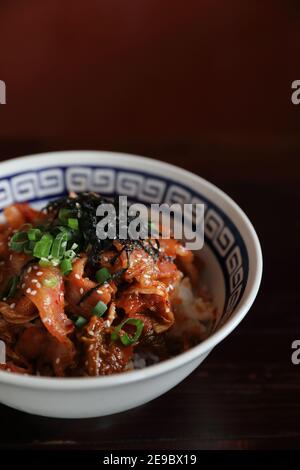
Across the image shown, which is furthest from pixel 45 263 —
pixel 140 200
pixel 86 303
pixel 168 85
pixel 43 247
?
pixel 168 85

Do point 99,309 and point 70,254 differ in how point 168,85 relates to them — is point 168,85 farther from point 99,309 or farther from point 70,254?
point 99,309

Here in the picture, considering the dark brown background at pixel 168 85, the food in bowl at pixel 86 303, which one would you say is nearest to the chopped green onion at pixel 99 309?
the food in bowl at pixel 86 303

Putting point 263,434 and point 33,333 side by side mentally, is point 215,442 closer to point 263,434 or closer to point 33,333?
point 263,434

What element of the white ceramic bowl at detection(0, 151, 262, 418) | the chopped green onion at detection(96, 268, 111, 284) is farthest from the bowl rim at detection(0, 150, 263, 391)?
the chopped green onion at detection(96, 268, 111, 284)

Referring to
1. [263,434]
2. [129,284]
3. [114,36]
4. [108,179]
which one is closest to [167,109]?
[114,36]

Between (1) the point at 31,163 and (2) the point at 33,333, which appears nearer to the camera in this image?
(2) the point at 33,333

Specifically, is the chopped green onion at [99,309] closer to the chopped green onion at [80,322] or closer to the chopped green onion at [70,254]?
the chopped green onion at [80,322]

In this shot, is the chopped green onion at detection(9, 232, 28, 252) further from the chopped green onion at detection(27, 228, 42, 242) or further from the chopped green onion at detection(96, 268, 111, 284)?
the chopped green onion at detection(96, 268, 111, 284)

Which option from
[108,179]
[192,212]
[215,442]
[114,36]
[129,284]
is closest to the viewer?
[215,442]
